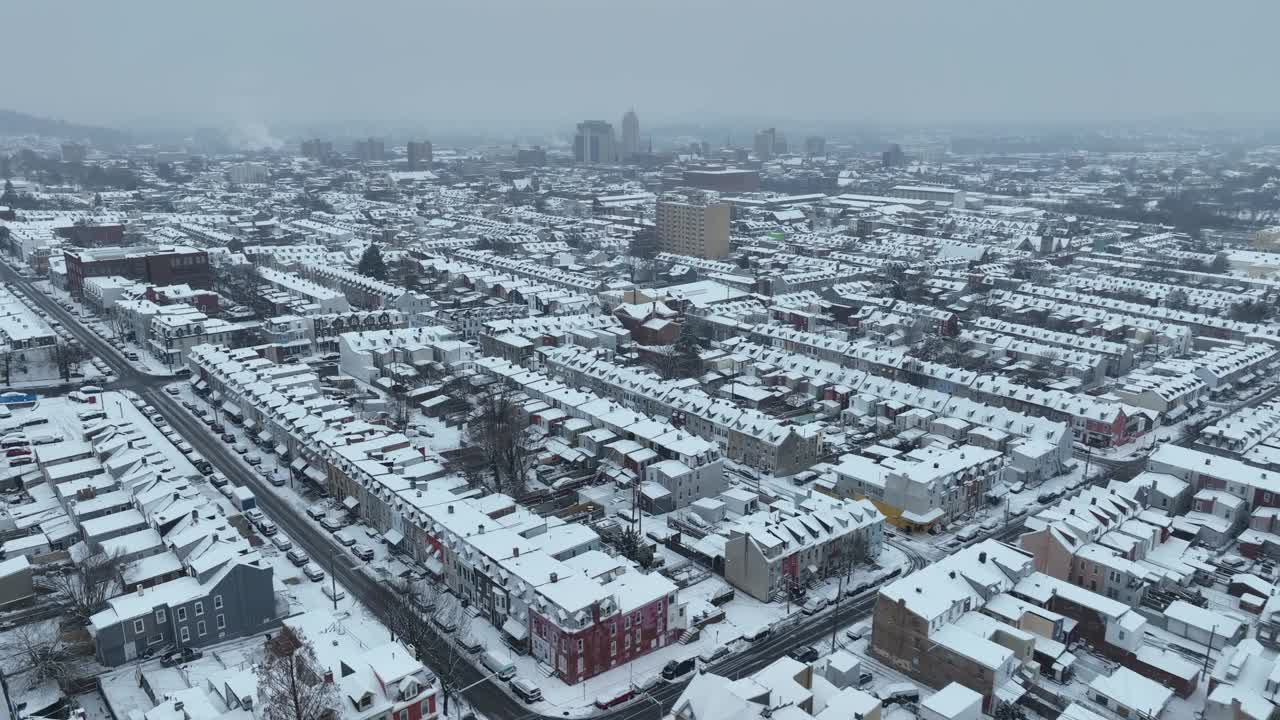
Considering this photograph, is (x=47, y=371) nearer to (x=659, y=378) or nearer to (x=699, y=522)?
(x=659, y=378)

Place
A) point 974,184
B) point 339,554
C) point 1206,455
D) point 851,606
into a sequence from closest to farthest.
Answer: point 851,606, point 339,554, point 1206,455, point 974,184

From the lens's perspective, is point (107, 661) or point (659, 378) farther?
point (659, 378)

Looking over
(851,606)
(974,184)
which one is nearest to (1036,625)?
(851,606)

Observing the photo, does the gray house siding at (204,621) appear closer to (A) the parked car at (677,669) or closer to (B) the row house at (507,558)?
(B) the row house at (507,558)

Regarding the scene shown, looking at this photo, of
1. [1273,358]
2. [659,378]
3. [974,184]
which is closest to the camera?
[659,378]

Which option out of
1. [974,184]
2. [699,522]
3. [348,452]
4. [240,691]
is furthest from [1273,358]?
[974,184]

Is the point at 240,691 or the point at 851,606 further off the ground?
the point at 240,691
